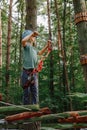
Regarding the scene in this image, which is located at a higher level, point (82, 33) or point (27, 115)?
point (82, 33)

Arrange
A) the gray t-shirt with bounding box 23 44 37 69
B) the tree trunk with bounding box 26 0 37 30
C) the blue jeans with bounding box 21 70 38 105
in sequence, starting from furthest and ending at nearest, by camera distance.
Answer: the tree trunk with bounding box 26 0 37 30 → the blue jeans with bounding box 21 70 38 105 → the gray t-shirt with bounding box 23 44 37 69

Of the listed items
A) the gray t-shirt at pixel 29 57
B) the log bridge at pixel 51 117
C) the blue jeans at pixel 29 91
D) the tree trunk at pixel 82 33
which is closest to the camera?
the log bridge at pixel 51 117

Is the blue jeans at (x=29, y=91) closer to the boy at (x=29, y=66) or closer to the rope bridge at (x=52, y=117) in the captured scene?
the boy at (x=29, y=66)

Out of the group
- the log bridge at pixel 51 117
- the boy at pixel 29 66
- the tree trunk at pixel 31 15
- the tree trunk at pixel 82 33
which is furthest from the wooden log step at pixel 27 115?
the tree trunk at pixel 31 15

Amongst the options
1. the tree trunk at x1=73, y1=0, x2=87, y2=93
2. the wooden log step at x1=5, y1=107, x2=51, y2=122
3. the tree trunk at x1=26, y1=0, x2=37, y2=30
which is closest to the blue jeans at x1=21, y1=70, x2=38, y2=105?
the tree trunk at x1=26, y1=0, x2=37, y2=30

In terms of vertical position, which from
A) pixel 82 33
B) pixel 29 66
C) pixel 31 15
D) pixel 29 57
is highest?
pixel 31 15

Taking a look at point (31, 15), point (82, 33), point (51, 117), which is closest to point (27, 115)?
point (51, 117)

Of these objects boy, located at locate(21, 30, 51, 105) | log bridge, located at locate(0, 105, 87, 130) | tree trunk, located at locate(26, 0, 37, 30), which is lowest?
log bridge, located at locate(0, 105, 87, 130)

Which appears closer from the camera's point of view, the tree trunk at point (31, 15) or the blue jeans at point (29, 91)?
the blue jeans at point (29, 91)

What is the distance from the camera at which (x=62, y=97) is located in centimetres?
1328

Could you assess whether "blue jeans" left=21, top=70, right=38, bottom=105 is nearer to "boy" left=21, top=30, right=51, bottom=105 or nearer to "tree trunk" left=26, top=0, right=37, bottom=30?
"boy" left=21, top=30, right=51, bottom=105

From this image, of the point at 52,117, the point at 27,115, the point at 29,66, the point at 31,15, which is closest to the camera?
the point at 52,117

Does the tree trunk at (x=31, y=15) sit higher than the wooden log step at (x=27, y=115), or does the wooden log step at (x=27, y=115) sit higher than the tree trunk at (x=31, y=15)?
the tree trunk at (x=31, y=15)

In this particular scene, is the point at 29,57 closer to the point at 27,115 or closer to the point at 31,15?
the point at 31,15
